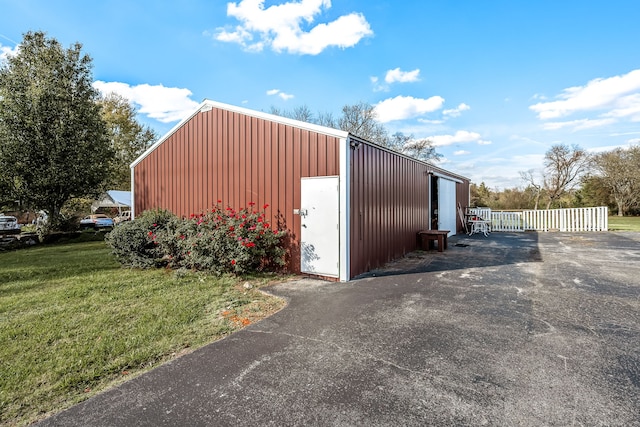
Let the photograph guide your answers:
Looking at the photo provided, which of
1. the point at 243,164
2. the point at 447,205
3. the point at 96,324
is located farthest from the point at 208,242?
the point at 447,205

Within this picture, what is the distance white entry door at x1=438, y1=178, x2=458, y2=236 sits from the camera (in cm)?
1167

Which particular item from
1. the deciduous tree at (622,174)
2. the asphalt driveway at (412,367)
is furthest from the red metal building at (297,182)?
the deciduous tree at (622,174)

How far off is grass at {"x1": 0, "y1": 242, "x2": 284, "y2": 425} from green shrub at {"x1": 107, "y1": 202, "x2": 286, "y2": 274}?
0.37 m

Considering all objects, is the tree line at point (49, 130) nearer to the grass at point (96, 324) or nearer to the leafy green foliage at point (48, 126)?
the leafy green foliage at point (48, 126)

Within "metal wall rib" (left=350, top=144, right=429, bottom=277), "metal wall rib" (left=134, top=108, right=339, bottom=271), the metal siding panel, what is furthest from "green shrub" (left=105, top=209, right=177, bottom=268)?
"metal wall rib" (left=350, top=144, right=429, bottom=277)

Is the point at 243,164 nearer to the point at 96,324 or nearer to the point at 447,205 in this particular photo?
the point at 96,324

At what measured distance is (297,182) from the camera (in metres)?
5.88

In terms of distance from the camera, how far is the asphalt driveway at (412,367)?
6.40 feet

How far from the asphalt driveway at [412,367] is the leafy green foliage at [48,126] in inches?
516

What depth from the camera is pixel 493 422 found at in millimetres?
1846

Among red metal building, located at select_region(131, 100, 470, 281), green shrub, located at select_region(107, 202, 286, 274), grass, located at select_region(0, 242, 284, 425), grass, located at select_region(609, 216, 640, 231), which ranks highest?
red metal building, located at select_region(131, 100, 470, 281)

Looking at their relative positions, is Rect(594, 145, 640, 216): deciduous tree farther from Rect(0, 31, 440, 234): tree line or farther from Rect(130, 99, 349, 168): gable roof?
Rect(130, 99, 349, 168): gable roof

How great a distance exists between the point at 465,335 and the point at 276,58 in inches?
463

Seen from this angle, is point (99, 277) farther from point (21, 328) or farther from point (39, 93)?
point (39, 93)
